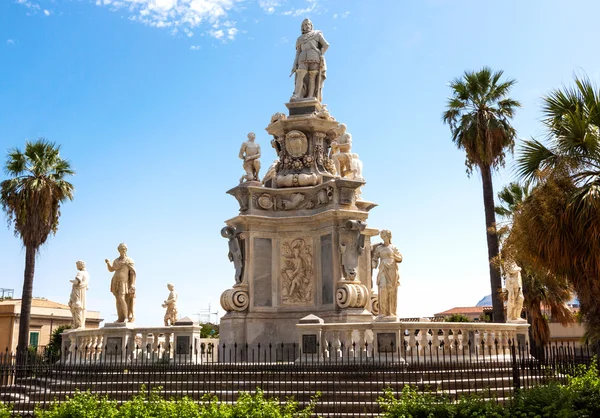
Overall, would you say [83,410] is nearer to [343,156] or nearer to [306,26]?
[343,156]

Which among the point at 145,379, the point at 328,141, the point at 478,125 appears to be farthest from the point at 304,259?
the point at 478,125

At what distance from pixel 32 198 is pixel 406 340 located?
64.1ft

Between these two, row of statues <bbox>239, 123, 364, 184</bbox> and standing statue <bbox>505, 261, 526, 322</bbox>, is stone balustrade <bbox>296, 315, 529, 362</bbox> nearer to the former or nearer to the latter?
standing statue <bbox>505, 261, 526, 322</bbox>

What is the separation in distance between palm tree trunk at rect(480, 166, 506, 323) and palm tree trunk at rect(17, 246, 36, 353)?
1856 cm

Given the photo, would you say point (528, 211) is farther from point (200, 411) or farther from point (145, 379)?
point (145, 379)

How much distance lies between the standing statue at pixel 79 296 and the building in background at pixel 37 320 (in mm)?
23742

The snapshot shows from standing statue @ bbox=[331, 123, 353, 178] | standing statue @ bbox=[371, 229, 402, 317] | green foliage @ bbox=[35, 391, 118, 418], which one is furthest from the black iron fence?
standing statue @ bbox=[331, 123, 353, 178]

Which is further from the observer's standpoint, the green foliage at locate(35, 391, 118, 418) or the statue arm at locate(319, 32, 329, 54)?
the statue arm at locate(319, 32, 329, 54)

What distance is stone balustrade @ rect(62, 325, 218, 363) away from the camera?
1678 cm

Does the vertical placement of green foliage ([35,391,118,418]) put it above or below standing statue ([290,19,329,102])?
below

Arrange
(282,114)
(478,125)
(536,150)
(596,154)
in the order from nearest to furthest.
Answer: (596,154), (536,150), (282,114), (478,125)

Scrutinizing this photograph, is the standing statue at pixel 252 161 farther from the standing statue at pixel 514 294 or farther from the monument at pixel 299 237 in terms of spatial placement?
the standing statue at pixel 514 294

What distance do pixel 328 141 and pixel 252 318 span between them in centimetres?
636

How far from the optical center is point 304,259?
65.8 feet
